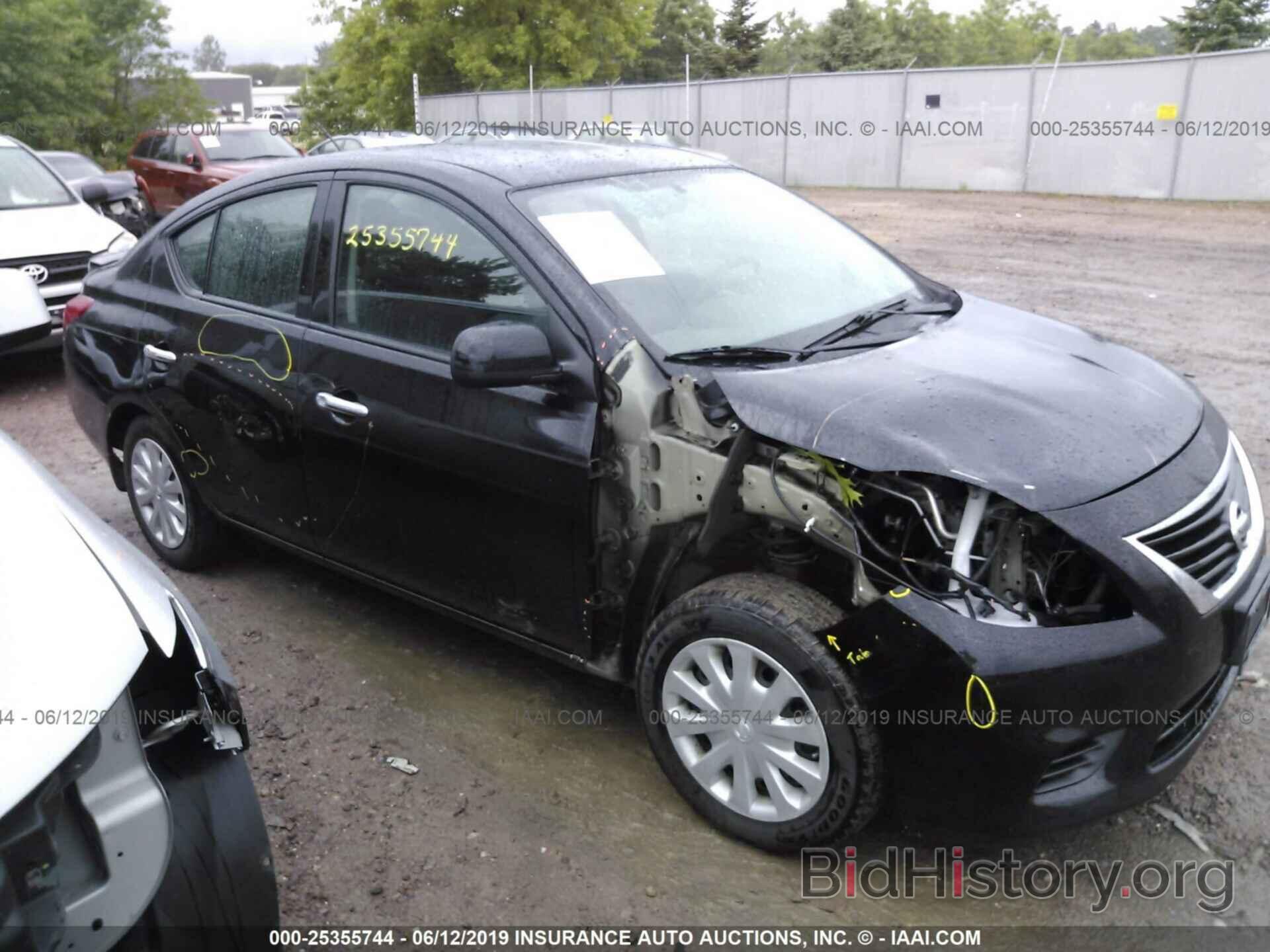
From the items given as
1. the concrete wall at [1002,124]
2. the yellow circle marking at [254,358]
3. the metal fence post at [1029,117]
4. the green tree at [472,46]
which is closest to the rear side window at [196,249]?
the yellow circle marking at [254,358]

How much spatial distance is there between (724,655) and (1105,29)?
332 feet

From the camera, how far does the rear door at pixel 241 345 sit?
3.91 m

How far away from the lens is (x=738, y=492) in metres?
2.90

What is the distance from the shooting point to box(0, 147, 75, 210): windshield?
29.8 ft

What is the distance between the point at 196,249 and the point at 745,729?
9.99 ft

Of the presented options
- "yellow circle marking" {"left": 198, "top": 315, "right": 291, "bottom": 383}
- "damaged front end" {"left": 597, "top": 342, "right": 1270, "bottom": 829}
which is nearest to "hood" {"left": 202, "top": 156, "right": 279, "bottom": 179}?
"yellow circle marking" {"left": 198, "top": 315, "right": 291, "bottom": 383}

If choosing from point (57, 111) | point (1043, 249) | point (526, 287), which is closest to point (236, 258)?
point (526, 287)

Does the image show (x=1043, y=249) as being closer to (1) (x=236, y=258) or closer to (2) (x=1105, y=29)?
(1) (x=236, y=258)

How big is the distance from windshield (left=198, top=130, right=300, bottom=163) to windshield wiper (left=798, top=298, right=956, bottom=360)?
47.4 feet

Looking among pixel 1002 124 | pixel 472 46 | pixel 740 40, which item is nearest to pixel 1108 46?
pixel 740 40

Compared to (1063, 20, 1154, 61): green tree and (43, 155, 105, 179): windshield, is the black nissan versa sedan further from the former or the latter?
(1063, 20, 1154, 61): green tree

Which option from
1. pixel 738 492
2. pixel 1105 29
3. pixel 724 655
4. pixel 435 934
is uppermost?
pixel 1105 29

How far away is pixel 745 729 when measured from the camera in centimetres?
285

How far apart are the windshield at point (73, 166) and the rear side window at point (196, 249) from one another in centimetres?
1175
